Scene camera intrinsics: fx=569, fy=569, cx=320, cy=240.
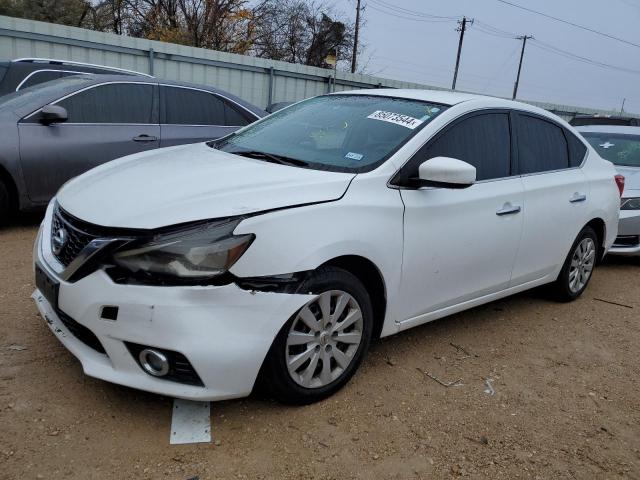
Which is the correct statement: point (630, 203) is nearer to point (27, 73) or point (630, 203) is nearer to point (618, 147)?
point (618, 147)

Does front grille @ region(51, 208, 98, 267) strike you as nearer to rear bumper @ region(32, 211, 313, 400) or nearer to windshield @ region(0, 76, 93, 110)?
rear bumper @ region(32, 211, 313, 400)

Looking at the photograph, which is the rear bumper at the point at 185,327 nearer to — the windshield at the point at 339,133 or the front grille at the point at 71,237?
the front grille at the point at 71,237

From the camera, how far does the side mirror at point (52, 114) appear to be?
5125mm

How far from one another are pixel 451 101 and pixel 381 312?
1481 mm

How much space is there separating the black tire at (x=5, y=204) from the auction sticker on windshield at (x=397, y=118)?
3.50m

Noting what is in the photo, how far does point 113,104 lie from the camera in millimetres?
5762

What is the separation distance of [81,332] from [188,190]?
798 millimetres

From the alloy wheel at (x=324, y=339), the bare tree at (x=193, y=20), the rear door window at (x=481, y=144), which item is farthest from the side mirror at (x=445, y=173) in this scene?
the bare tree at (x=193, y=20)

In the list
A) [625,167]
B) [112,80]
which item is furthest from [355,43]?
[112,80]

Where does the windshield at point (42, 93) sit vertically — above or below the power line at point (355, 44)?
below

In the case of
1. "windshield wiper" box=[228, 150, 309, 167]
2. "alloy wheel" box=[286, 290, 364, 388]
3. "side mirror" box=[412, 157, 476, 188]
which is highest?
"side mirror" box=[412, 157, 476, 188]

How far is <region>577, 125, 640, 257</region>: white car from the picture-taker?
20.5ft

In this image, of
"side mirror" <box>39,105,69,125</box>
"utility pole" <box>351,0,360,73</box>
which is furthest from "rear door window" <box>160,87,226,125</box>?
"utility pole" <box>351,0,360,73</box>

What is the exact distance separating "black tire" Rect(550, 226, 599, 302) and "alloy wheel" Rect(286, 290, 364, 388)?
2491 millimetres
